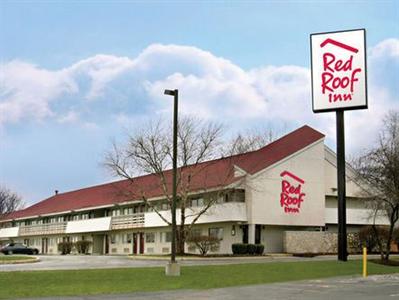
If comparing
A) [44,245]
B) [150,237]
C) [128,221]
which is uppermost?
[128,221]

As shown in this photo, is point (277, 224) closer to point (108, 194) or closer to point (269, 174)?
point (269, 174)

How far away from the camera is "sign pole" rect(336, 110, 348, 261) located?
36.6 metres

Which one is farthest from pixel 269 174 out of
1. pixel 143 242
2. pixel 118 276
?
pixel 118 276

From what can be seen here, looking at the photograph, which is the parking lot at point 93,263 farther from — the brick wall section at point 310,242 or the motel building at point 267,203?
the brick wall section at point 310,242

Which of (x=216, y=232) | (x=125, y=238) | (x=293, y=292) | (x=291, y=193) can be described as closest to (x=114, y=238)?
(x=125, y=238)

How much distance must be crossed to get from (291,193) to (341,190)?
14.4 meters

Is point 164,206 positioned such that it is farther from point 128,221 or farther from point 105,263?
point 105,263

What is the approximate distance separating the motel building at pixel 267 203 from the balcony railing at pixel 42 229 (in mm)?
11476

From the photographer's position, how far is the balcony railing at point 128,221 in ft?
193

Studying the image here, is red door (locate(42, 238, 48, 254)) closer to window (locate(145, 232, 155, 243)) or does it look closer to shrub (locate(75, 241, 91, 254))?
shrub (locate(75, 241, 91, 254))

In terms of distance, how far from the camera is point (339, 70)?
38.7m

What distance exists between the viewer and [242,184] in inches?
1935

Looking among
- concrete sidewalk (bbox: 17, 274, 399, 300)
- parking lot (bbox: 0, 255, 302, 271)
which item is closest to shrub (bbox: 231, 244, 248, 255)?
parking lot (bbox: 0, 255, 302, 271)

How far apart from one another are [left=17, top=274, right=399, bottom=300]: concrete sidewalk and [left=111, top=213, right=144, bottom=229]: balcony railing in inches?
1455
